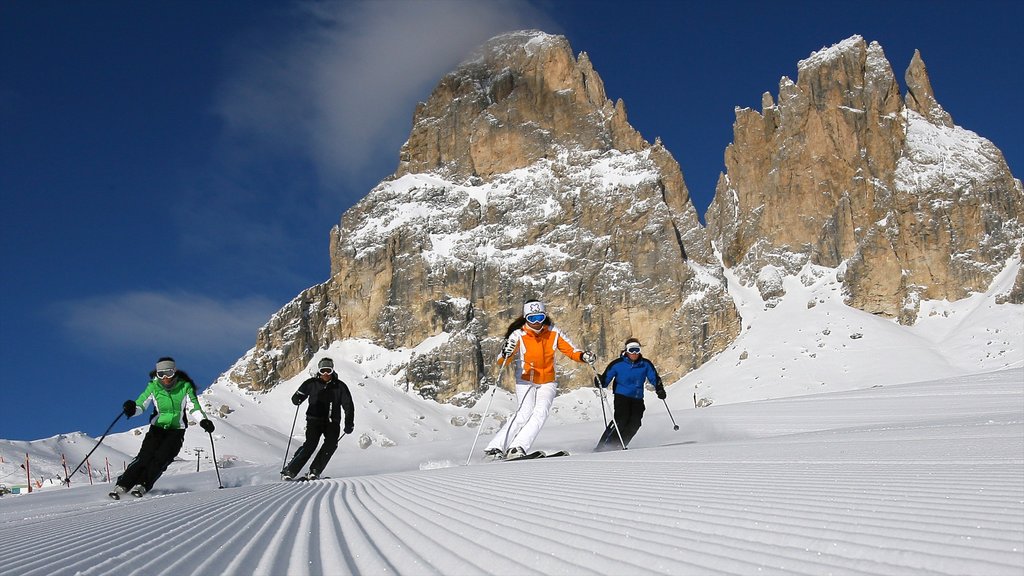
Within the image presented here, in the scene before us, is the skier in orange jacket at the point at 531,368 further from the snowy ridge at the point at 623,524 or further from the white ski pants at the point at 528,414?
the snowy ridge at the point at 623,524

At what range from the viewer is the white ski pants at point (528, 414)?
32.3 feet

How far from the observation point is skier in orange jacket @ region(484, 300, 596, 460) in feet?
33.0

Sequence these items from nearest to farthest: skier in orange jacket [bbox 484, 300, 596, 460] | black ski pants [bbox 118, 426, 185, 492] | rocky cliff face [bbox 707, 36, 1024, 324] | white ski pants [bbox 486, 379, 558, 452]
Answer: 1. black ski pants [bbox 118, 426, 185, 492]
2. white ski pants [bbox 486, 379, 558, 452]
3. skier in orange jacket [bbox 484, 300, 596, 460]
4. rocky cliff face [bbox 707, 36, 1024, 324]

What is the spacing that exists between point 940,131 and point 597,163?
163ft

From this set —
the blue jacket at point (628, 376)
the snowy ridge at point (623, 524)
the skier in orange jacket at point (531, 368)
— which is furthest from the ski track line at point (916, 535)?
the blue jacket at point (628, 376)

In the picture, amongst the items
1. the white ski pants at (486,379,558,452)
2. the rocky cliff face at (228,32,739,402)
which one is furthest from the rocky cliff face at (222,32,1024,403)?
the white ski pants at (486,379,558,452)

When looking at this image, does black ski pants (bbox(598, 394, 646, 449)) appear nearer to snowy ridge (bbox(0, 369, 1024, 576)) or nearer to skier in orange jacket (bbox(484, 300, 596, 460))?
skier in orange jacket (bbox(484, 300, 596, 460))

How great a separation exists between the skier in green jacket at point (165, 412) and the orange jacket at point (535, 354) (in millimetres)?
4062

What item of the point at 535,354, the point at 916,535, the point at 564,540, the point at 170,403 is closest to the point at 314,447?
the point at 170,403

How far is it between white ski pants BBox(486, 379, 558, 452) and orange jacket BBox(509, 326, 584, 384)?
0.37ft

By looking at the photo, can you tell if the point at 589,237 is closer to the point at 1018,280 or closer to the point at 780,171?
the point at 780,171

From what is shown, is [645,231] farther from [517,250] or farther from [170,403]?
[170,403]

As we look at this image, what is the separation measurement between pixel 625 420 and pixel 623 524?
8.70 meters

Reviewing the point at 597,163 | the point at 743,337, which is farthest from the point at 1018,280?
the point at 597,163
